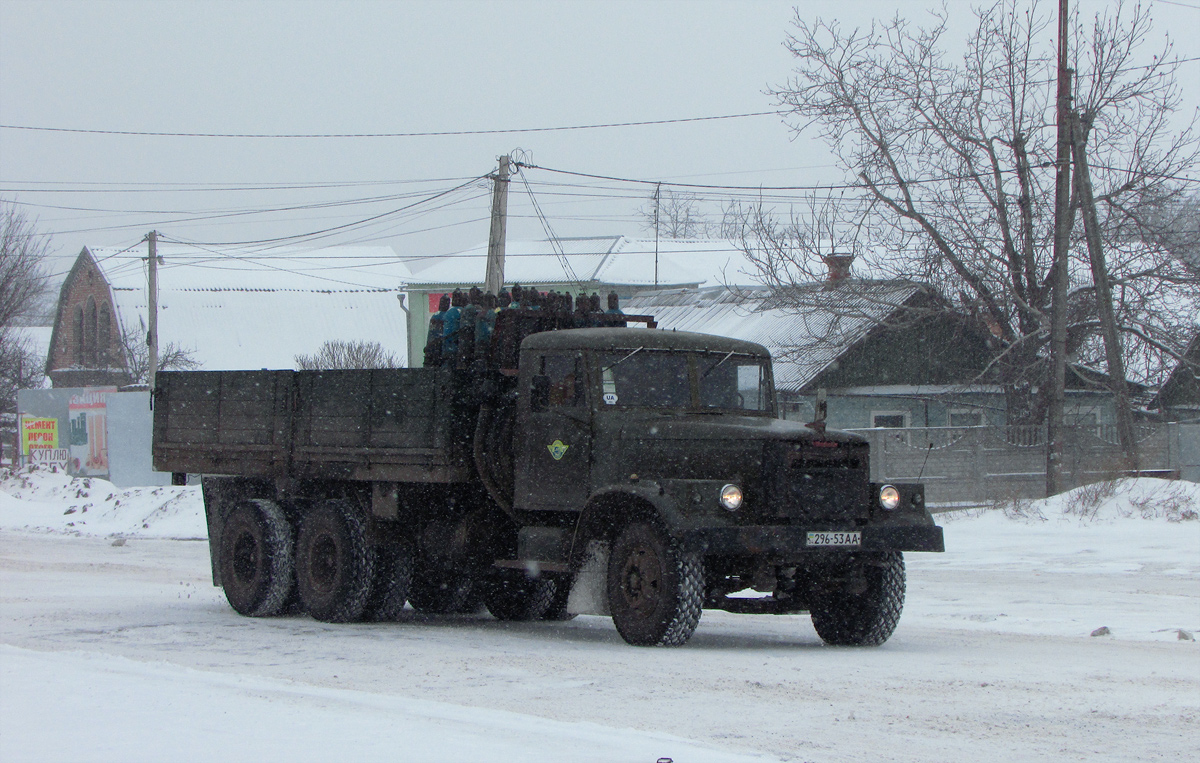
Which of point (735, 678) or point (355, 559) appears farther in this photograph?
point (355, 559)

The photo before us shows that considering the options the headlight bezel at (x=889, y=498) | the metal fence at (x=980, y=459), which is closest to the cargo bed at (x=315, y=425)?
the headlight bezel at (x=889, y=498)

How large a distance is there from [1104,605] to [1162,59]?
15994 millimetres

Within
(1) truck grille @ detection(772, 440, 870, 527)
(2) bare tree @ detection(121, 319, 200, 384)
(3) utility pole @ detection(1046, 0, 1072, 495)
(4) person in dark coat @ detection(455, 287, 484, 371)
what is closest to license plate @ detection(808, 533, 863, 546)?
(1) truck grille @ detection(772, 440, 870, 527)

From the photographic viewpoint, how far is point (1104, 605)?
1321 centimetres

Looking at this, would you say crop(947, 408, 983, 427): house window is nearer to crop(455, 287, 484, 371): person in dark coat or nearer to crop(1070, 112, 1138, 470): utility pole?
crop(1070, 112, 1138, 470): utility pole

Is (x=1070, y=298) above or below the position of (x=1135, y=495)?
above

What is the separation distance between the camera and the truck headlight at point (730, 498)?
9758 millimetres

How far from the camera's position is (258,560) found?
12.9m

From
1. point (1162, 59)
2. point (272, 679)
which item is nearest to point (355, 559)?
point (272, 679)

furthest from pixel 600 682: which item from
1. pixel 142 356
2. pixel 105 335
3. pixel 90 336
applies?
pixel 90 336

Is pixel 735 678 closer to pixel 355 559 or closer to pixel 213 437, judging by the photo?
pixel 355 559

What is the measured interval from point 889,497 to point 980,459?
1526 centimetres

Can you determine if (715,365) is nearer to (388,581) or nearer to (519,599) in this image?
(519,599)

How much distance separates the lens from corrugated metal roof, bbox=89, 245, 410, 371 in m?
57.3
